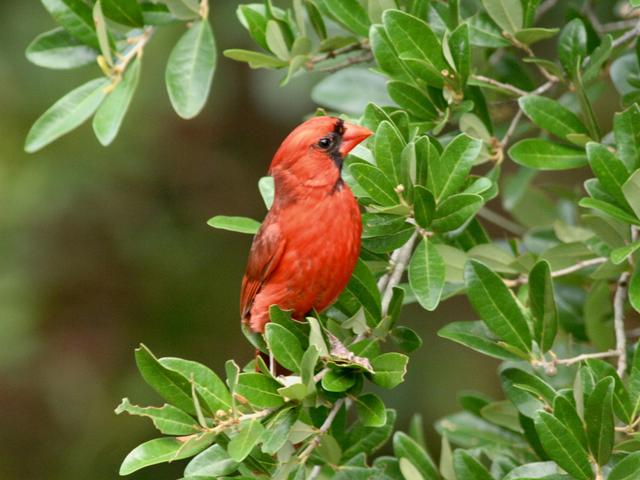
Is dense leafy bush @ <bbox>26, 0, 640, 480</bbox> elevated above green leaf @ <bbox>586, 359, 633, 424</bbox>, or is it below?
above

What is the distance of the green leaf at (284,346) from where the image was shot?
2621 millimetres

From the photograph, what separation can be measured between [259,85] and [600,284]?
2.78 m

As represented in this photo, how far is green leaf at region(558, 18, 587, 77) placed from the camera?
10.1ft

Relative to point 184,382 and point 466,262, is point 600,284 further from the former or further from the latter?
point 184,382

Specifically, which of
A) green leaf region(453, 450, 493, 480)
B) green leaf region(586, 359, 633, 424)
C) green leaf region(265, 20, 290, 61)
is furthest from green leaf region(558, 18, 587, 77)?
green leaf region(453, 450, 493, 480)

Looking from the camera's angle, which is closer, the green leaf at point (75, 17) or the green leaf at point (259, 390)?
the green leaf at point (259, 390)

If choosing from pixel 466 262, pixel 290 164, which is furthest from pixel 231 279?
pixel 466 262

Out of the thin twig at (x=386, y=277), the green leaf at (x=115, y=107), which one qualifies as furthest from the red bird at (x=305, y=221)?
the green leaf at (x=115, y=107)

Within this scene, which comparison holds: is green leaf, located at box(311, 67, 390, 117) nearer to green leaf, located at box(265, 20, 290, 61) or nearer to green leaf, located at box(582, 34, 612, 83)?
green leaf, located at box(265, 20, 290, 61)

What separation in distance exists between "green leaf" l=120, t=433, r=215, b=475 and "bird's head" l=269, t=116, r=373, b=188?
101 cm

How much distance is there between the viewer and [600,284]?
11.1ft

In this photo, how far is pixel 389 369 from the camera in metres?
2.67

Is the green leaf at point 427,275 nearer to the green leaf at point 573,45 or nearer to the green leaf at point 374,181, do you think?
the green leaf at point 374,181

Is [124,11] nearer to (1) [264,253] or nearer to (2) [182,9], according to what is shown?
(2) [182,9]
